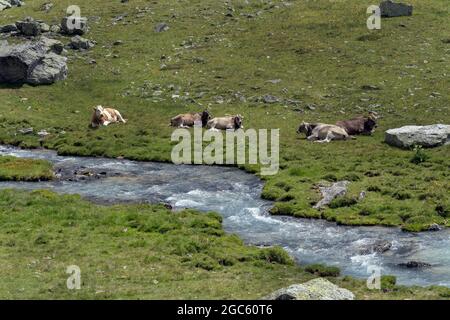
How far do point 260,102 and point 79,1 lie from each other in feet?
133

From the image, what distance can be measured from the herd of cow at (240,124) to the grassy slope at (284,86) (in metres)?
0.96

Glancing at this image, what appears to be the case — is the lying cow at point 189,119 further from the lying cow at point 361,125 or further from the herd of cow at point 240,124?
the lying cow at point 361,125

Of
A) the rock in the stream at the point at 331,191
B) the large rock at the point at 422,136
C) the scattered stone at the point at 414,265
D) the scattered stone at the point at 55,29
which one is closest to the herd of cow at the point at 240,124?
the large rock at the point at 422,136

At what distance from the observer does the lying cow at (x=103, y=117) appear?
53.7m

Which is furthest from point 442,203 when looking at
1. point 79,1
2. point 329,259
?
point 79,1

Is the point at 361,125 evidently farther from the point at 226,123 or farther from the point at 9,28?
the point at 9,28

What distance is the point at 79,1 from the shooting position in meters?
89.2

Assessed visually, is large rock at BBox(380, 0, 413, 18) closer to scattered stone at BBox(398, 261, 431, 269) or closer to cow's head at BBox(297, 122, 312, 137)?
cow's head at BBox(297, 122, 312, 137)

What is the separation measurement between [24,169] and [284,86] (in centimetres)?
2382

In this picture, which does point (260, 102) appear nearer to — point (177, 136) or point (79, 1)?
point (177, 136)

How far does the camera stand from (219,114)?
55281 mm

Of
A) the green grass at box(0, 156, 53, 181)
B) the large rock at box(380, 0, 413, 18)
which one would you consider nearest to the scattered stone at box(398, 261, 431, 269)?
the green grass at box(0, 156, 53, 181)

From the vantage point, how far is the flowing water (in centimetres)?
2839

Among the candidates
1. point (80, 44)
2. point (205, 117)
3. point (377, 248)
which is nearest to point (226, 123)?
point (205, 117)
